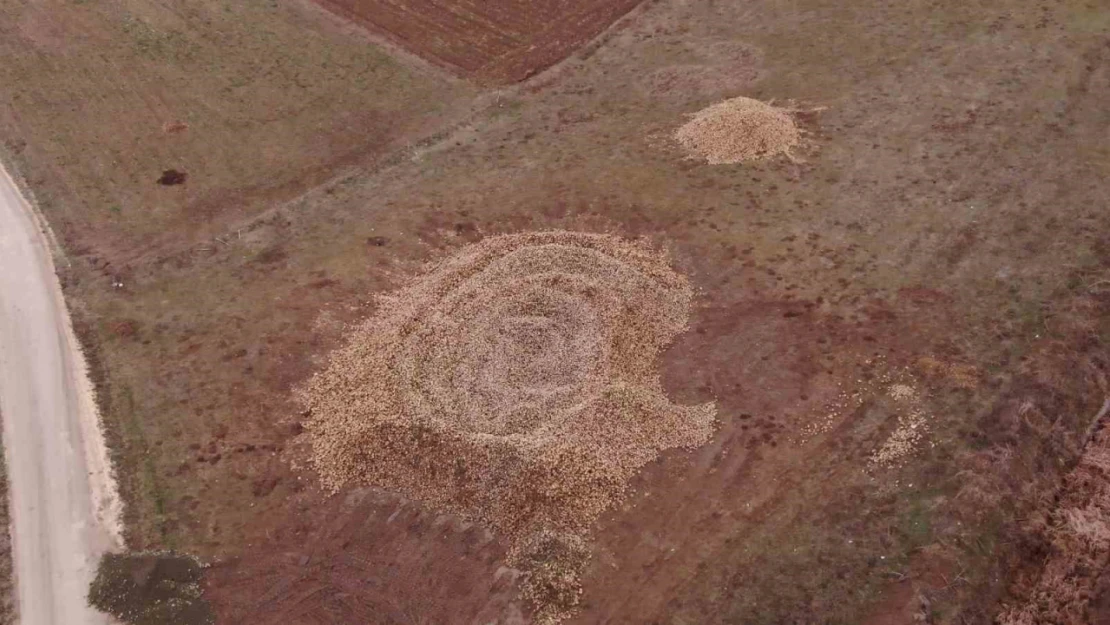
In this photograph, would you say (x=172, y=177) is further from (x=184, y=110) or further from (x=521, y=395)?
(x=521, y=395)

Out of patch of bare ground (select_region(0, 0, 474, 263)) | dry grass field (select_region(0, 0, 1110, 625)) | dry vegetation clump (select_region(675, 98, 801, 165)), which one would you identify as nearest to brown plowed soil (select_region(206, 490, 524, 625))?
dry grass field (select_region(0, 0, 1110, 625))

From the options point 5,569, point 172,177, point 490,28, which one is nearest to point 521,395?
point 5,569

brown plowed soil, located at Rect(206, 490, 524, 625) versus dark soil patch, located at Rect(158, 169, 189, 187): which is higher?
dark soil patch, located at Rect(158, 169, 189, 187)

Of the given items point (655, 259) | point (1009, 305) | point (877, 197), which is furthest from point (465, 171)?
point (1009, 305)

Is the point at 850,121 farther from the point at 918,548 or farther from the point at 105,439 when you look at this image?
the point at 105,439

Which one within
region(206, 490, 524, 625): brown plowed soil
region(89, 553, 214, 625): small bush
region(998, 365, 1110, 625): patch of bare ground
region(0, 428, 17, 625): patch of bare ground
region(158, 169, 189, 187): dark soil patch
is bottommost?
region(998, 365, 1110, 625): patch of bare ground

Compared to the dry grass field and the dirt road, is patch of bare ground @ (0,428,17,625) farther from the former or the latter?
the dry grass field

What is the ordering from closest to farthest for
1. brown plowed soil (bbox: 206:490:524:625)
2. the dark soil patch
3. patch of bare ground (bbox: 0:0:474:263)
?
1. brown plowed soil (bbox: 206:490:524:625)
2. patch of bare ground (bbox: 0:0:474:263)
3. the dark soil patch
